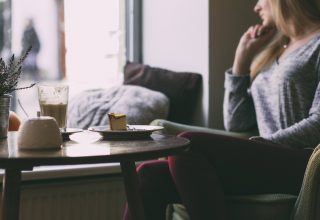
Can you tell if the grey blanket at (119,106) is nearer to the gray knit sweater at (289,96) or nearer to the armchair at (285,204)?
the gray knit sweater at (289,96)

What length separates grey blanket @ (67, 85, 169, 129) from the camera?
2242mm

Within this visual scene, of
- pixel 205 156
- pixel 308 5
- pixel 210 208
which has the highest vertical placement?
pixel 308 5

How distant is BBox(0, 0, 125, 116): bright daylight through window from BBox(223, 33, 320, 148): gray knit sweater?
3.01 ft

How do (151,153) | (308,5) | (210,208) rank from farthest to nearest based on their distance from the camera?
(308,5) < (210,208) < (151,153)

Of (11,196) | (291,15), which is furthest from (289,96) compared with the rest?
(11,196)

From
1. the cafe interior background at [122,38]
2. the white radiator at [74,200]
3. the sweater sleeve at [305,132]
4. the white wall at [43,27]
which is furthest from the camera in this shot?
the white wall at [43,27]

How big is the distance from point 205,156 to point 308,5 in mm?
733

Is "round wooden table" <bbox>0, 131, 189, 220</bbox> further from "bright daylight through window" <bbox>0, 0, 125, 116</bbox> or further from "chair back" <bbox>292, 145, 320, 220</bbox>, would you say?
"bright daylight through window" <bbox>0, 0, 125, 116</bbox>

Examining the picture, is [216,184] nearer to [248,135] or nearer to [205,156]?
[205,156]

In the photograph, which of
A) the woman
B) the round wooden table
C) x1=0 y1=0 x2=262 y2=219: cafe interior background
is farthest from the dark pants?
x1=0 y1=0 x2=262 y2=219: cafe interior background

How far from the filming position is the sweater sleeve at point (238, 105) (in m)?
2.08

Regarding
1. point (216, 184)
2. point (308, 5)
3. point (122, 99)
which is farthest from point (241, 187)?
point (122, 99)

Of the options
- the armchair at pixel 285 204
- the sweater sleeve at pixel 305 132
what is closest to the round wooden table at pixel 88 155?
the armchair at pixel 285 204

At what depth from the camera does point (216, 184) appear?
1.41 meters
